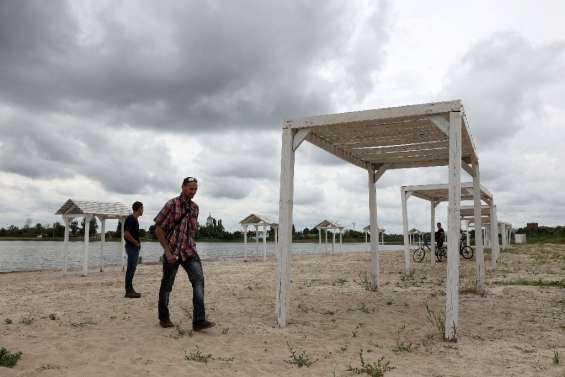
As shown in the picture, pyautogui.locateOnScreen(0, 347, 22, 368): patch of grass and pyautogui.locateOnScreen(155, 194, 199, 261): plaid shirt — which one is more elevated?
pyautogui.locateOnScreen(155, 194, 199, 261): plaid shirt

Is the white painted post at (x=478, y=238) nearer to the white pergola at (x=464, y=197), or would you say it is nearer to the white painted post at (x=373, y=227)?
the white pergola at (x=464, y=197)

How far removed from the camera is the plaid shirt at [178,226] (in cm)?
541

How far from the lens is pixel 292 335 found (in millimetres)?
5480

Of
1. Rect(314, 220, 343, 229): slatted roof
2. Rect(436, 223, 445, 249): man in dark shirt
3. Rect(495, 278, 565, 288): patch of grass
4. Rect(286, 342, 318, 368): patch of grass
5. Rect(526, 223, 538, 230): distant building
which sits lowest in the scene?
Rect(286, 342, 318, 368): patch of grass

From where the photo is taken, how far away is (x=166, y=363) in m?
4.27

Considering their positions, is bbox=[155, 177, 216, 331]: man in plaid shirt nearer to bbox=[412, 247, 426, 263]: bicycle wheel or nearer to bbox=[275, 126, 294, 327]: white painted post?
bbox=[275, 126, 294, 327]: white painted post

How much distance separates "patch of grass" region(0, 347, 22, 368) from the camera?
4.11m

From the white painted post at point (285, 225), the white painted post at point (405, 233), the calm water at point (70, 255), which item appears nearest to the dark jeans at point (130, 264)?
the white painted post at point (285, 225)

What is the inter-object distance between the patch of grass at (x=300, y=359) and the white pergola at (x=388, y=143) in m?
1.32

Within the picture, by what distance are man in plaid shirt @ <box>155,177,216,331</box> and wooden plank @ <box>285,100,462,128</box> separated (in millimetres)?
1821

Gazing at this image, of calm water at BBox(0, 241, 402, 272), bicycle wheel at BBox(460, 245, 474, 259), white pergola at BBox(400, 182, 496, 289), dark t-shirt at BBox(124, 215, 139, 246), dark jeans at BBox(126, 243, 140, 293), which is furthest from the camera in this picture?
calm water at BBox(0, 241, 402, 272)

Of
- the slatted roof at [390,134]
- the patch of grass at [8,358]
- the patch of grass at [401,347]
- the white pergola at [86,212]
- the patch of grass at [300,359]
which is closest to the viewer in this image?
the patch of grass at [8,358]

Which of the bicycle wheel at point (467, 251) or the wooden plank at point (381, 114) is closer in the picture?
the wooden plank at point (381, 114)

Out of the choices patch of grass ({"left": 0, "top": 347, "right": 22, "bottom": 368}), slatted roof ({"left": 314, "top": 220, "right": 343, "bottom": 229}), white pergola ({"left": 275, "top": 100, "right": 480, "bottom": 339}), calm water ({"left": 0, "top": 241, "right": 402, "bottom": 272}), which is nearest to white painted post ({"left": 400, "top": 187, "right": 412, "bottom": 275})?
white pergola ({"left": 275, "top": 100, "right": 480, "bottom": 339})
